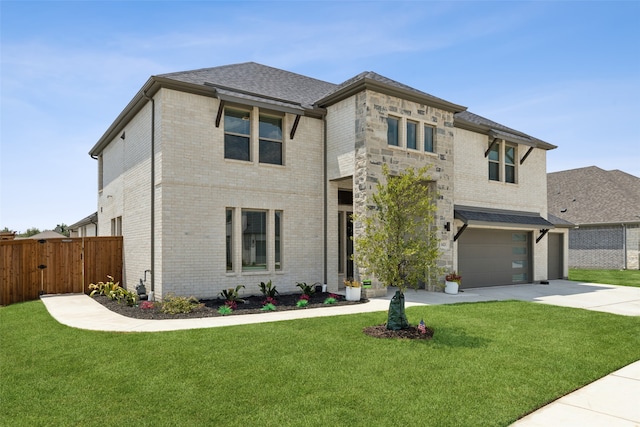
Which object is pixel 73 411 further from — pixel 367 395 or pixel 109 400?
pixel 367 395

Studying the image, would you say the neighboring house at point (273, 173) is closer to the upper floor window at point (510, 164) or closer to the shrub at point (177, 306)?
the shrub at point (177, 306)

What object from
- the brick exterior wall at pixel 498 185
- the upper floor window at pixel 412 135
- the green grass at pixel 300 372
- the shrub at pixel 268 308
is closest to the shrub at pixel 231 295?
the shrub at pixel 268 308

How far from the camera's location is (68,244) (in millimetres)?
13461

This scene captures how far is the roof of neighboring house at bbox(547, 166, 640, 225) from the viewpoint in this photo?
84.7 ft

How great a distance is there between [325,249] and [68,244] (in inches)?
348

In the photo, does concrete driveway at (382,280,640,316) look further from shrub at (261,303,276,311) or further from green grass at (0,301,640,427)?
shrub at (261,303,276,311)

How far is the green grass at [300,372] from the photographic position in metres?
4.20

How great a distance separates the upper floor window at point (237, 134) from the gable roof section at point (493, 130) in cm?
821

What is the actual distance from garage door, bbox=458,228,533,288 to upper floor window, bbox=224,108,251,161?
8.85 m

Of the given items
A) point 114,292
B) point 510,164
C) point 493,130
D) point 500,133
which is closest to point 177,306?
point 114,292

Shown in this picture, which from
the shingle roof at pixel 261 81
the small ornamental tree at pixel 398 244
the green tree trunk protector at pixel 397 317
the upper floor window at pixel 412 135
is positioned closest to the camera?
the green tree trunk protector at pixel 397 317

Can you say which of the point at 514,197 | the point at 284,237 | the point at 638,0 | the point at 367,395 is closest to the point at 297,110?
the point at 284,237

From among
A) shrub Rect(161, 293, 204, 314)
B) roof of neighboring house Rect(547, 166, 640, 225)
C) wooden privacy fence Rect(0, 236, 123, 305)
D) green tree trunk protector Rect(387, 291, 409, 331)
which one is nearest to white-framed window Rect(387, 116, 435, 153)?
green tree trunk protector Rect(387, 291, 409, 331)

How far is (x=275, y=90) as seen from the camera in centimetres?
1373
